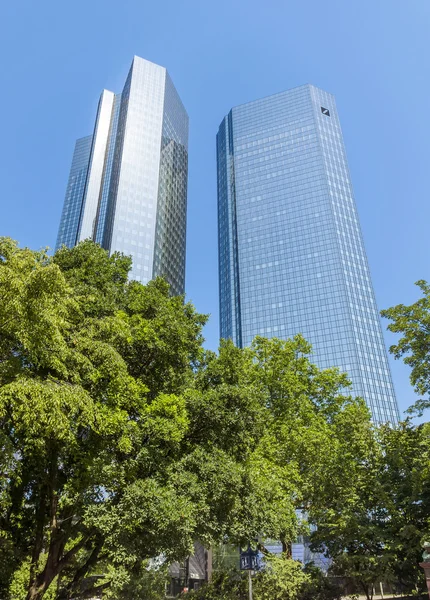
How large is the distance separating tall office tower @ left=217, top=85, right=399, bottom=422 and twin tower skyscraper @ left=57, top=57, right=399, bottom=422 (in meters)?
0.34

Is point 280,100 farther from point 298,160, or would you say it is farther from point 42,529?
point 42,529

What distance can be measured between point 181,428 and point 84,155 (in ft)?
537

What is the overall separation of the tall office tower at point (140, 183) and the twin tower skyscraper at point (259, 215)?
0.36 metres

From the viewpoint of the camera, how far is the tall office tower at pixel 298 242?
106m

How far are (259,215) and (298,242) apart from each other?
17447 millimetres

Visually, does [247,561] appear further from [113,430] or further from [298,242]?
[298,242]

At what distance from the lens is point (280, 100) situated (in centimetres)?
15112

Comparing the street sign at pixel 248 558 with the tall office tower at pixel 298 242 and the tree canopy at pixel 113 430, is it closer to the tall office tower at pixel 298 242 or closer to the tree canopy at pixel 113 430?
the tree canopy at pixel 113 430

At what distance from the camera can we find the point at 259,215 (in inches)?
5202

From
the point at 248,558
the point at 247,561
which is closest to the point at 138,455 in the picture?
the point at 248,558

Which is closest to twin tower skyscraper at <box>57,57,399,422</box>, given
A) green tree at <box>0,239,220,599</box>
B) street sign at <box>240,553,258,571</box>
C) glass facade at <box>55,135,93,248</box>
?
glass facade at <box>55,135,93,248</box>

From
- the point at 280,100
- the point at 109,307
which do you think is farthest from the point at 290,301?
the point at 109,307

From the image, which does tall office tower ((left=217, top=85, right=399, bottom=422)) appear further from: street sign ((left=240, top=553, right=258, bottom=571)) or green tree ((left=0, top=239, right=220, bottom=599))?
green tree ((left=0, top=239, right=220, bottom=599))

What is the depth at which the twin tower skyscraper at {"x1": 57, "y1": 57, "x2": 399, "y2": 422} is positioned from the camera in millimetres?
103312
